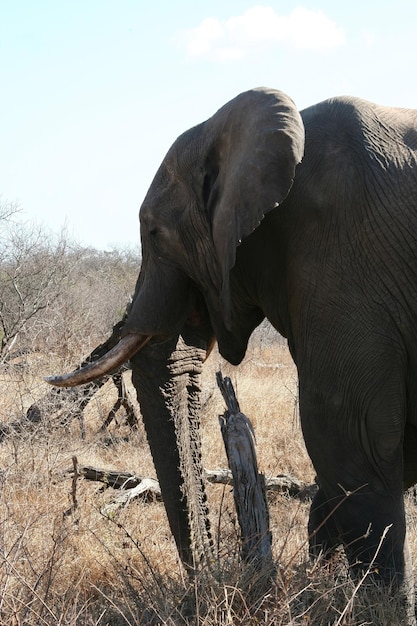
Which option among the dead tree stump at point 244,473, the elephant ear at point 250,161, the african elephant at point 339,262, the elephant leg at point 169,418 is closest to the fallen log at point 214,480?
the elephant leg at point 169,418

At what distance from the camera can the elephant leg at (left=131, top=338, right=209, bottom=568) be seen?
182 inches

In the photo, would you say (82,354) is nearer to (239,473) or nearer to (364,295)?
(239,473)

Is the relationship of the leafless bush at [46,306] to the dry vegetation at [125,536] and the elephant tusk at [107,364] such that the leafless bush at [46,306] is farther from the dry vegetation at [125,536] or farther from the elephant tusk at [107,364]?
the elephant tusk at [107,364]

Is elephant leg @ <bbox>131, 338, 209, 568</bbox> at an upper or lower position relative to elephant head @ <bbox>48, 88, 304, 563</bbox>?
lower

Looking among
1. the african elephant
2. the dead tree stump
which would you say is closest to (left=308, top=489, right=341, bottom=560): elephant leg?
the african elephant

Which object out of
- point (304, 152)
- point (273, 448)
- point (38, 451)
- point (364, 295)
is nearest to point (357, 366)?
point (364, 295)

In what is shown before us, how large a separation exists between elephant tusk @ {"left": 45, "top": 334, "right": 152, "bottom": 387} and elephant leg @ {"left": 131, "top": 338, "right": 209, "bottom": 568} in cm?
11

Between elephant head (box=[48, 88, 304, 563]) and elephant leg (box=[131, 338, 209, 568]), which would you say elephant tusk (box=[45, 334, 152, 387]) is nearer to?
elephant head (box=[48, 88, 304, 563])

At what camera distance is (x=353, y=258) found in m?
3.69

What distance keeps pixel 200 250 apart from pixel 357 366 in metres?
1.02

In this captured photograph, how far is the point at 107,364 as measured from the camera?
4488 mm

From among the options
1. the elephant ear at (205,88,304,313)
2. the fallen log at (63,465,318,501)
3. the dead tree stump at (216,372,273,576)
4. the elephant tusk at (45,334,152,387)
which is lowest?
the fallen log at (63,465,318,501)

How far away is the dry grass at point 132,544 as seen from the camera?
3.59 m

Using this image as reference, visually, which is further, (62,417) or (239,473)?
(62,417)
